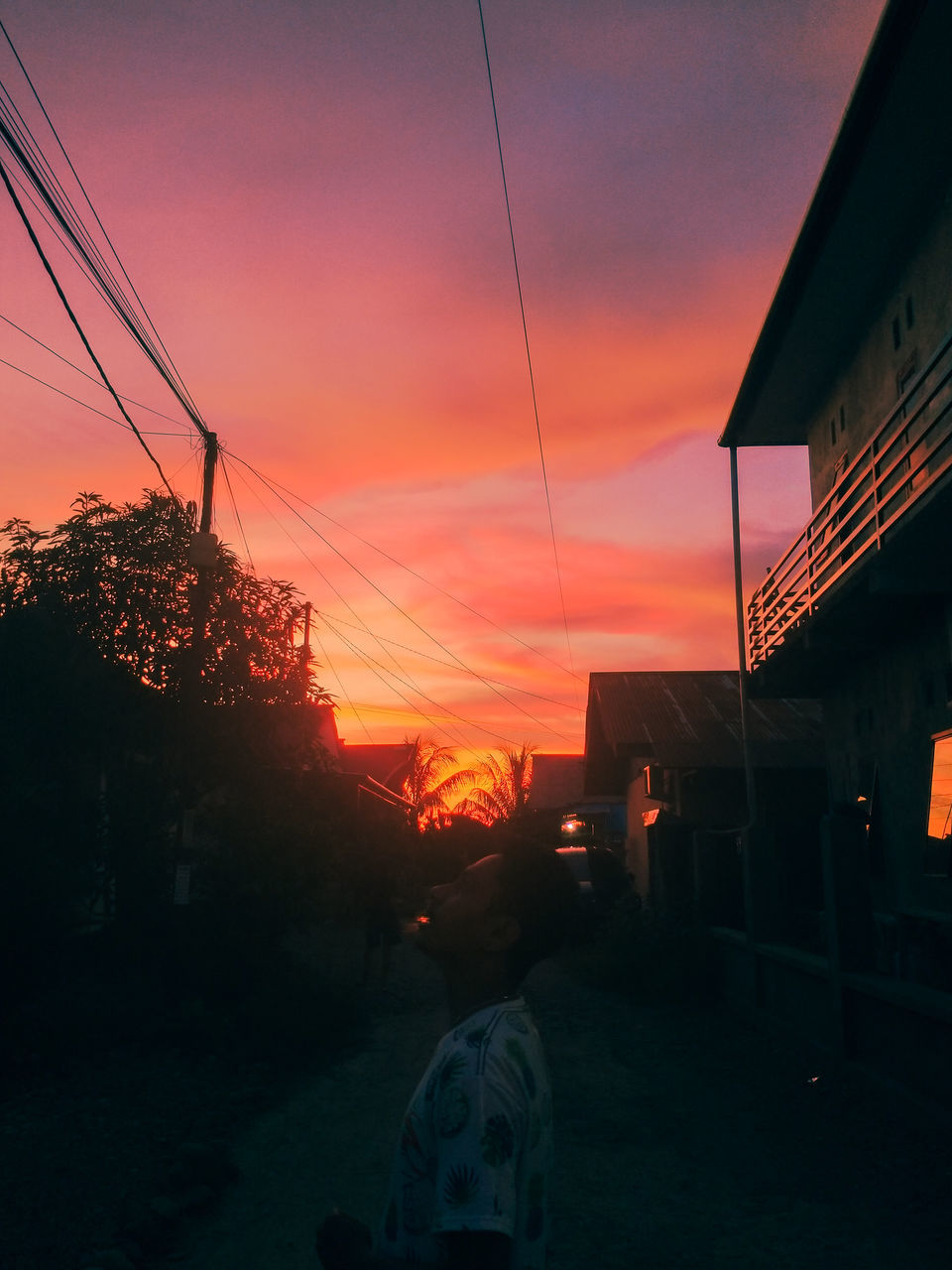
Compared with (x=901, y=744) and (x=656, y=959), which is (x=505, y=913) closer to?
(x=901, y=744)

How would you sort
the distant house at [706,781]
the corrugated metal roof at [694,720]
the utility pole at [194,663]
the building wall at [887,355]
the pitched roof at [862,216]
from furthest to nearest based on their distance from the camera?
the corrugated metal roof at [694,720] → the distant house at [706,781] → the utility pole at [194,663] → the building wall at [887,355] → the pitched roof at [862,216]

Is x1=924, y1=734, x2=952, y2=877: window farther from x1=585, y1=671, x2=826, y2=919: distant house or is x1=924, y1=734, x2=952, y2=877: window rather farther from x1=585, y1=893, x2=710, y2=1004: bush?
x1=585, y1=893, x2=710, y2=1004: bush

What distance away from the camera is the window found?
33.2 feet

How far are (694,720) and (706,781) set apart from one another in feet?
7.53

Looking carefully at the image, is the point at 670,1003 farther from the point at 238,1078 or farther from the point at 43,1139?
the point at 43,1139

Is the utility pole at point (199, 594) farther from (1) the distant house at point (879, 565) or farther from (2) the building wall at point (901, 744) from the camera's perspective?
(2) the building wall at point (901, 744)

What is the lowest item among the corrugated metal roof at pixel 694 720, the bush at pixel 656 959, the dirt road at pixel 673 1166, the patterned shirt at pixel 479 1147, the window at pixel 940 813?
the dirt road at pixel 673 1166

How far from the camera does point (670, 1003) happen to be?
12.5 m

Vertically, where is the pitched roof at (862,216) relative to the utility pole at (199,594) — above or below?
above

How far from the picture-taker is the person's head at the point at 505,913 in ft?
7.29

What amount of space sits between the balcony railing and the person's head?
6.53 m

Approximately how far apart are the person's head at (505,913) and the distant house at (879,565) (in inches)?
200

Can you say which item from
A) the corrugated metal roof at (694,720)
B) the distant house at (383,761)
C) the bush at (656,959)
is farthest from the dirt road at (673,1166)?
the distant house at (383,761)

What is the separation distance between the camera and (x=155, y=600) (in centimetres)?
1245
